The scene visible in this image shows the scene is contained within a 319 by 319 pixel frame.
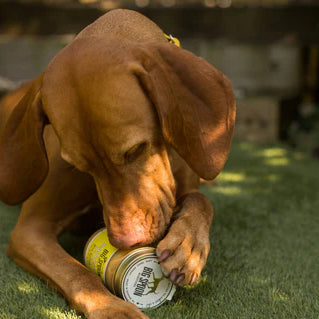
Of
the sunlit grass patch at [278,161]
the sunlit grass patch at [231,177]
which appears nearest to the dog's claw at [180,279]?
the sunlit grass patch at [231,177]

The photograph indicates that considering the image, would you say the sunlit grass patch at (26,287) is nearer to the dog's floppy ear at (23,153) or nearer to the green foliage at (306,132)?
the dog's floppy ear at (23,153)

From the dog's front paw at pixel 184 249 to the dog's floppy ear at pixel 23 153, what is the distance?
0.70m

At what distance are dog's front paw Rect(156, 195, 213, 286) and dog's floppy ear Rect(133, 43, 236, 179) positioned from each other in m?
0.25

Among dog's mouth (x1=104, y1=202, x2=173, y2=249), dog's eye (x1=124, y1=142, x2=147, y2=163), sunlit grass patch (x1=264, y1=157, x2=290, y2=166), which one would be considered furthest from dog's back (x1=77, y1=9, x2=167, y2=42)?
sunlit grass patch (x1=264, y1=157, x2=290, y2=166)

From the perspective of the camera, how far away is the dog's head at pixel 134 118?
2.21m

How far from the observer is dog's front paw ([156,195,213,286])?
7.36ft

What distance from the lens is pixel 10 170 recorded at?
2646 millimetres

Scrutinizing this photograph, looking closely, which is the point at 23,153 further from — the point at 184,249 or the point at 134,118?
the point at 184,249

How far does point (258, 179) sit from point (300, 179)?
1.16 feet

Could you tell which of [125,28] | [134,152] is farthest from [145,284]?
[125,28]

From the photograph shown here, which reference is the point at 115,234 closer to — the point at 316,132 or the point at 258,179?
the point at 258,179

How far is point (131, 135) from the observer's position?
2.22 m

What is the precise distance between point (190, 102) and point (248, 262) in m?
1.01

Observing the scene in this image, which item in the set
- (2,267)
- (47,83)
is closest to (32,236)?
(2,267)
